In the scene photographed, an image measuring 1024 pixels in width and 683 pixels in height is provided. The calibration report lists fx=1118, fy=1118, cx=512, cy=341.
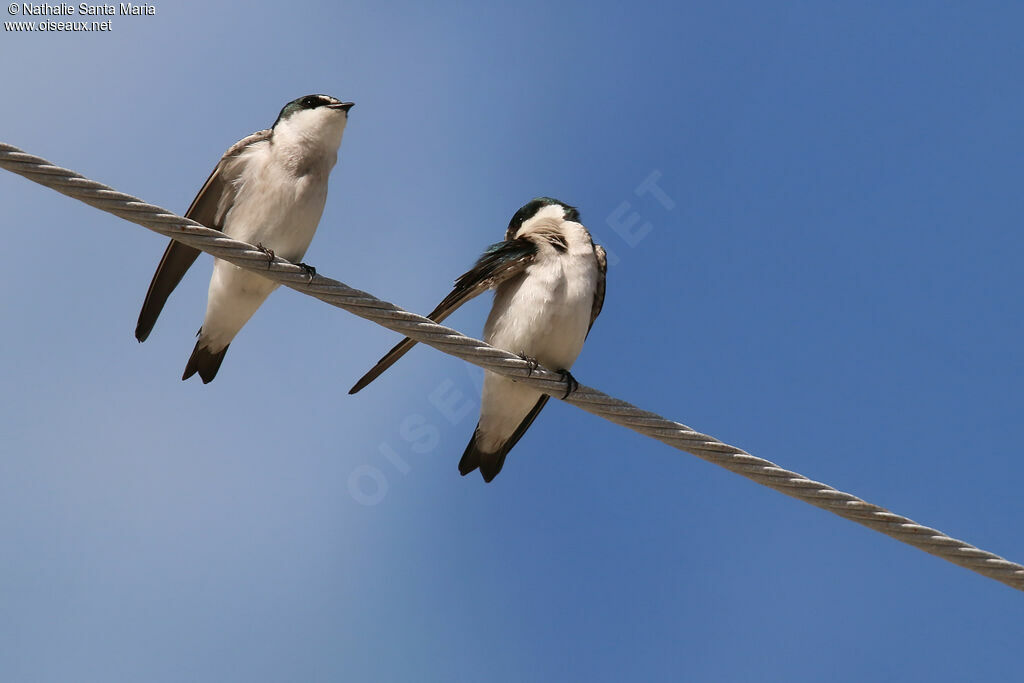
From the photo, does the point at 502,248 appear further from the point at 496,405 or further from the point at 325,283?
the point at 325,283

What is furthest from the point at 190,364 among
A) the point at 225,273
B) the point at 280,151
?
the point at 280,151

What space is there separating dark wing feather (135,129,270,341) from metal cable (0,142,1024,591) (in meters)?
1.44

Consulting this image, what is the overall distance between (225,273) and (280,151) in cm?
59

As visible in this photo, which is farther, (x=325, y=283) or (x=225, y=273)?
(x=225, y=273)

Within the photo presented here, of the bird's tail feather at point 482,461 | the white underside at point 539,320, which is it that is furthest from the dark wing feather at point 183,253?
the bird's tail feather at point 482,461

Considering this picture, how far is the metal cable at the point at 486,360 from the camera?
3422 millimetres

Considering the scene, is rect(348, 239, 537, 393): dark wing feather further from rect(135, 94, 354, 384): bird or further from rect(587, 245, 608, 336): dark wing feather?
rect(135, 94, 354, 384): bird

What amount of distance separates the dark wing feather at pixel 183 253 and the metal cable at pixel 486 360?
1438mm

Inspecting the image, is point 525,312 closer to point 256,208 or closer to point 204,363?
point 256,208

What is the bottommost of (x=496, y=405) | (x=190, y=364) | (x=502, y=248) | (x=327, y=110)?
(x=190, y=364)

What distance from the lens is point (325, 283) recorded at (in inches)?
144

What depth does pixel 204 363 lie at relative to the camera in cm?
518

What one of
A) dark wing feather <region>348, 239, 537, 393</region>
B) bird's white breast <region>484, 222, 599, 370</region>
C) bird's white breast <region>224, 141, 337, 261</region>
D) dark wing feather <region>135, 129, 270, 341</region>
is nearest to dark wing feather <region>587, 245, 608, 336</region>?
bird's white breast <region>484, 222, 599, 370</region>

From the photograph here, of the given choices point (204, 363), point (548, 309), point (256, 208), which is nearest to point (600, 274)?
point (548, 309)
